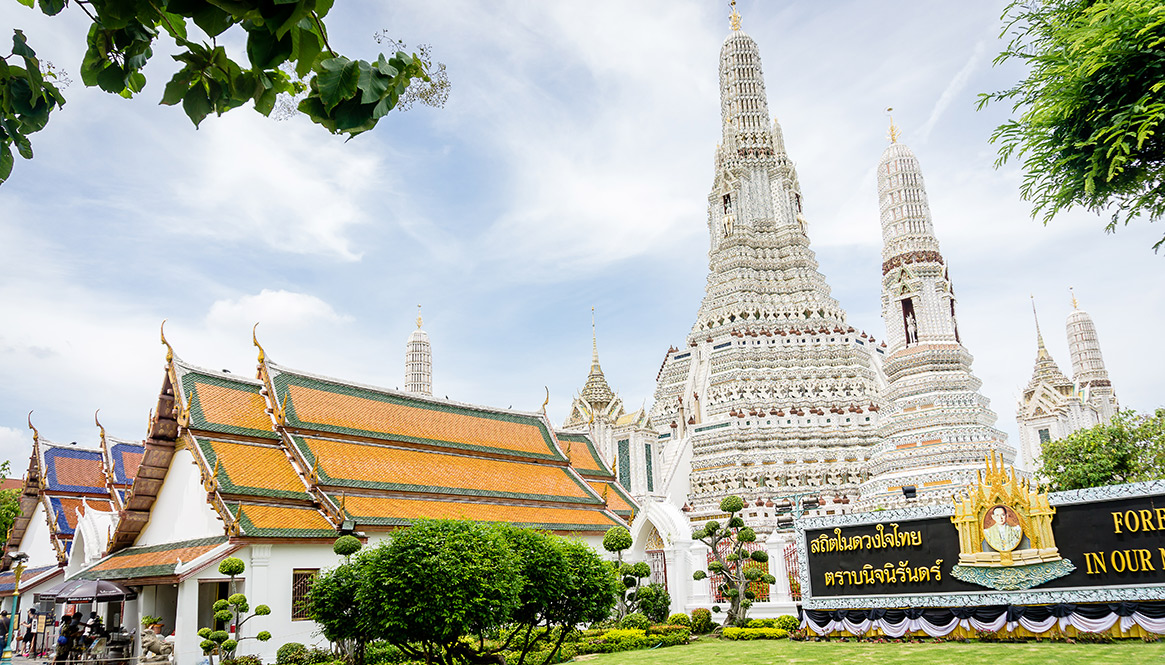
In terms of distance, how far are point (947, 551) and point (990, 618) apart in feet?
4.50

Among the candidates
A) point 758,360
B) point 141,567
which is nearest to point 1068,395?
point 758,360

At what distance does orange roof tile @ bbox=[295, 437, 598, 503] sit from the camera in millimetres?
21531

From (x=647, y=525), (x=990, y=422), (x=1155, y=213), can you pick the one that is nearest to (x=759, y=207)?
(x=990, y=422)

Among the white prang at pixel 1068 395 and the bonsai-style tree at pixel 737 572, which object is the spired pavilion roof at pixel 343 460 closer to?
the bonsai-style tree at pixel 737 572

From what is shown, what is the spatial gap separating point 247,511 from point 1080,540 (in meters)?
16.7

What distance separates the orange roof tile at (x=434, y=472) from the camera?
21.5 m

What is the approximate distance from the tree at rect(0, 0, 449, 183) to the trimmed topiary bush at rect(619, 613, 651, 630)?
58.1 ft

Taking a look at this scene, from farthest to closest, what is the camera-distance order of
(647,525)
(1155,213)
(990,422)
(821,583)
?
1. (990,422)
2. (647,525)
3. (821,583)
4. (1155,213)

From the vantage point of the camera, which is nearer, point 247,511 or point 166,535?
point 247,511

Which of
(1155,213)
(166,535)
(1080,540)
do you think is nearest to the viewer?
(1155,213)

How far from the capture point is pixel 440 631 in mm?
11062

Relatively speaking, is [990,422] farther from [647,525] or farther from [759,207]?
[759,207]

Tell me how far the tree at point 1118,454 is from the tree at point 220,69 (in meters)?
27.2

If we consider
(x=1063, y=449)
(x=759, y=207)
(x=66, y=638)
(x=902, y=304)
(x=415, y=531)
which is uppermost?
(x=759, y=207)
